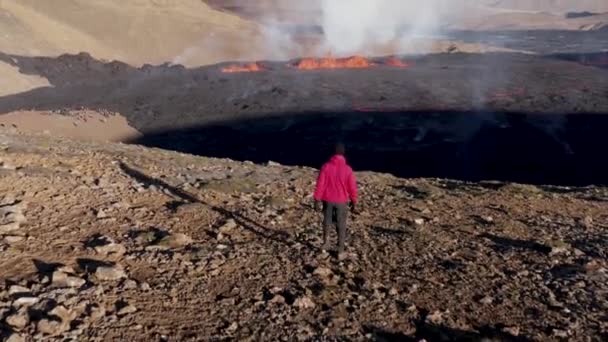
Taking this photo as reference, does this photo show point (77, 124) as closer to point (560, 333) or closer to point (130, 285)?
point (130, 285)

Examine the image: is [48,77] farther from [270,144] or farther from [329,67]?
[270,144]

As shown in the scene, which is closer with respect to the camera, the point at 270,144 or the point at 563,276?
the point at 563,276

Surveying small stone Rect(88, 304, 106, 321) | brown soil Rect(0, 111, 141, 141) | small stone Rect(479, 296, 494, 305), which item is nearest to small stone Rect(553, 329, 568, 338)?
small stone Rect(479, 296, 494, 305)

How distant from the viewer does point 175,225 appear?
827cm

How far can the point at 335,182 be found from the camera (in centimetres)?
731

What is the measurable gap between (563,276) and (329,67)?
151 feet

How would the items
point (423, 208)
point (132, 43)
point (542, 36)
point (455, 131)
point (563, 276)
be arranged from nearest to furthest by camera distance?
point (563, 276), point (423, 208), point (455, 131), point (132, 43), point (542, 36)

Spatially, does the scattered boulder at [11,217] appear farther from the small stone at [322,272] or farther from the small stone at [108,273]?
the small stone at [322,272]

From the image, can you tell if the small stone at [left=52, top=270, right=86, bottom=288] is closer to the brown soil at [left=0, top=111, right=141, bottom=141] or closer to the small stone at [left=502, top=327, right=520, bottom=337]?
the small stone at [left=502, top=327, right=520, bottom=337]

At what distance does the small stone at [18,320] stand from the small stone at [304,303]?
2.34 m

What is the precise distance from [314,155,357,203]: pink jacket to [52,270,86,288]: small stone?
9.14 ft

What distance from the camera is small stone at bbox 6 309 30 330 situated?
4961 mm

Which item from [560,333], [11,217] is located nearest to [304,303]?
[560,333]

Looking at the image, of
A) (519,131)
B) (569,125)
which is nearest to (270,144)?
(519,131)
